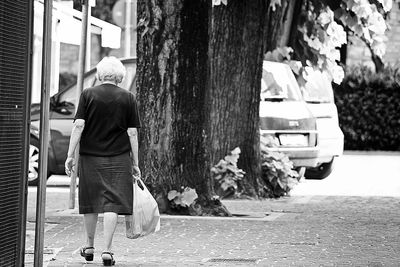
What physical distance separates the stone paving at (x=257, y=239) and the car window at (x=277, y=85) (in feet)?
14.4

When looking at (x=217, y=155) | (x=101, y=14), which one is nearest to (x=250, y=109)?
(x=217, y=155)

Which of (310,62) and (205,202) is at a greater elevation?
(310,62)

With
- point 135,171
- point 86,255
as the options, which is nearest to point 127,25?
point 135,171

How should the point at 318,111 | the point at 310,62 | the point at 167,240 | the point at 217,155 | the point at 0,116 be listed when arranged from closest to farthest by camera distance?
the point at 0,116 → the point at 167,240 → the point at 217,155 → the point at 310,62 → the point at 318,111

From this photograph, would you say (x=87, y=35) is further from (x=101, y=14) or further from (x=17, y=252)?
(x=101, y=14)

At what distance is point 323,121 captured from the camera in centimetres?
2077

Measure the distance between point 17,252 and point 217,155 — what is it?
8.92 metres

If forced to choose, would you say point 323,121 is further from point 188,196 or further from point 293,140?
point 188,196

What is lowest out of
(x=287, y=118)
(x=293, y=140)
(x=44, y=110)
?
(x=293, y=140)

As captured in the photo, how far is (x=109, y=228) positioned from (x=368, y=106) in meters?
22.2

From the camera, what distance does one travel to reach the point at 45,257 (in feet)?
31.5

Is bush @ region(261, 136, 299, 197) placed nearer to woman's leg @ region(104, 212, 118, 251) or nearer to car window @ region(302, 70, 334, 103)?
car window @ region(302, 70, 334, 103)

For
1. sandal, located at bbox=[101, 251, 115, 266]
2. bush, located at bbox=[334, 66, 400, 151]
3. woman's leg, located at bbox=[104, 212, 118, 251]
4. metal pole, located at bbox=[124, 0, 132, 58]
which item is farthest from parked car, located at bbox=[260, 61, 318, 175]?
metal pole, located at bbox=[124, 0, 132, 58]

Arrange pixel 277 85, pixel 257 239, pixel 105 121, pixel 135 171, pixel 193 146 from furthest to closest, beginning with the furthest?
pixel 277 85 → pixel 193 146 → pixel 257 239 → pixel 135 171 → pixel 105 121
